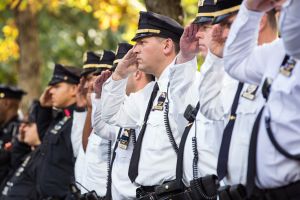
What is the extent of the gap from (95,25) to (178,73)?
15023 mm

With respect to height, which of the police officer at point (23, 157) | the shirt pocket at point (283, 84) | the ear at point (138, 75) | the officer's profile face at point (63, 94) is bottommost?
the police officer at point (23, 157)

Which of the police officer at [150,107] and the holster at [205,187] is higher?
the police officer at [150,107]

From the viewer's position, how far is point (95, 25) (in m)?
20.9

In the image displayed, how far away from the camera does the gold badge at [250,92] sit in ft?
15.8

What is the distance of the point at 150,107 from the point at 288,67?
236 centimetres

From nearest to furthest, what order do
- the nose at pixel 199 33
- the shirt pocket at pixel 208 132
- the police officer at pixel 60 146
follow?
the shirt pocket at pixel 208 132 < the nose at pixel 199 33 < the police officer at pixel 60 146

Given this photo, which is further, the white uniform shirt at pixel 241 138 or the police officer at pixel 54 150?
the police officer at pixel 54 150

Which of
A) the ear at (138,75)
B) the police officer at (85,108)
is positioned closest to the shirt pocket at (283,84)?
the ear at (138,75)

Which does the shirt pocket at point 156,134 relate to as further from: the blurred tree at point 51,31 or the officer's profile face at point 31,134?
the blurred tree at point 51,31

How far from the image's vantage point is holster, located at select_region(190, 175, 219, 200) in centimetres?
564

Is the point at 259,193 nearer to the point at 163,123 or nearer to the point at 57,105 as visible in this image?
the point at 163,123

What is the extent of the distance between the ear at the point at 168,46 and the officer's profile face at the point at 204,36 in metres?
1.05

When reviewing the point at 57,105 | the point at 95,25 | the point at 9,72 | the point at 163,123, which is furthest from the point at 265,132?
the point at 9,72

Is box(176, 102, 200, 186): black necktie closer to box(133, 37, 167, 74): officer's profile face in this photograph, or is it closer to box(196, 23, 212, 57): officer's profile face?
box(196, 23, 212, 57): officer's profile face
